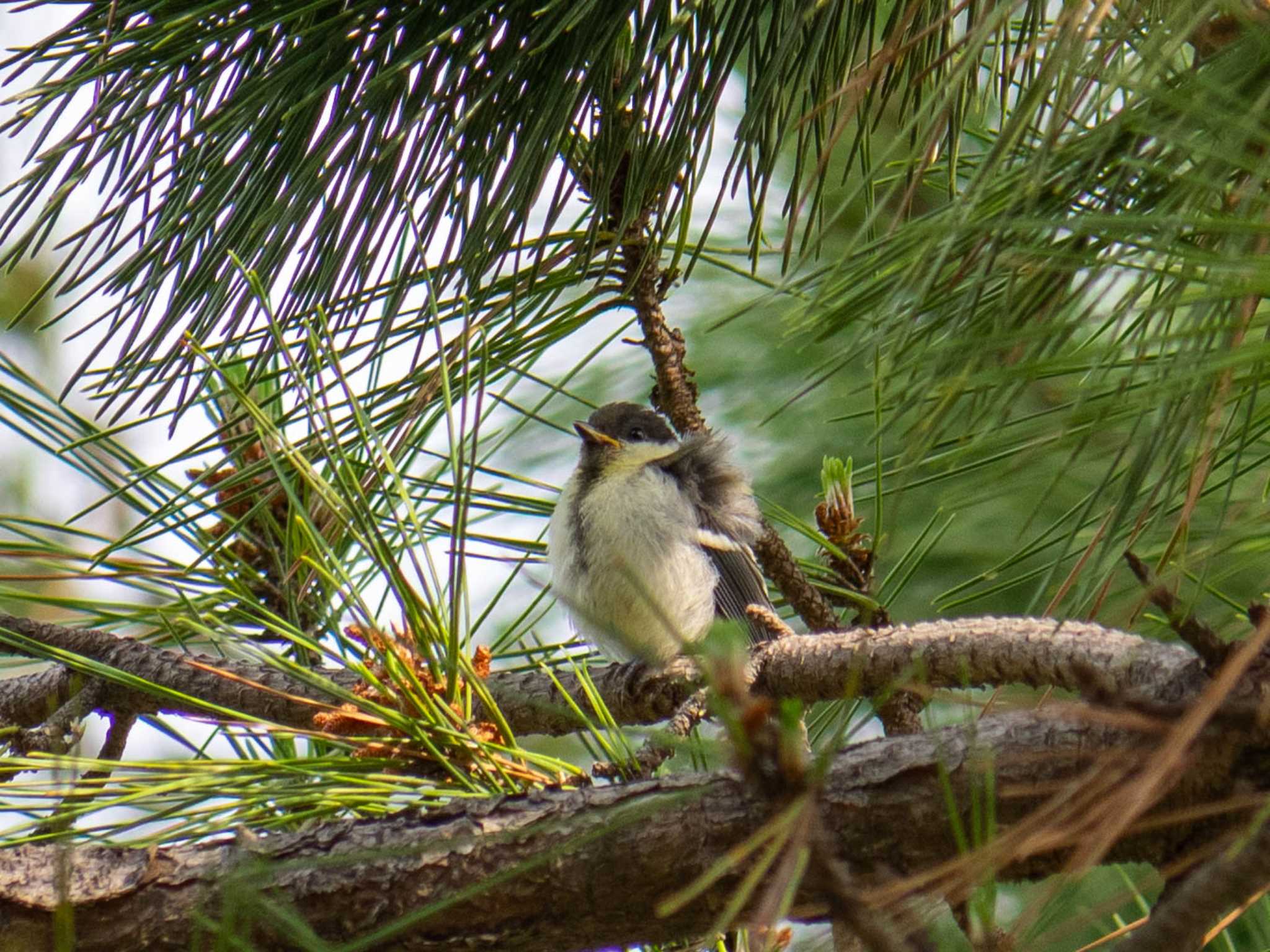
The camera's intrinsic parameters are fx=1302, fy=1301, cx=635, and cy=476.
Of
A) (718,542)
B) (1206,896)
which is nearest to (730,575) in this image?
(718,542)

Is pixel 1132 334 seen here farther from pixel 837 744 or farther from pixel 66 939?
pixel 66 939

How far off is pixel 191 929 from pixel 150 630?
1125mm

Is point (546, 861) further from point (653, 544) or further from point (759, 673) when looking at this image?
point (653, 544)

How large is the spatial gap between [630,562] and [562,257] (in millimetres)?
1222

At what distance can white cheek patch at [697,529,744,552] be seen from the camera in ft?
10.4

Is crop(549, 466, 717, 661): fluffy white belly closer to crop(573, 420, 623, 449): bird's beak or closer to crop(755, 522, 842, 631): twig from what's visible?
crop(573, 420, 623, 449): bird's beak

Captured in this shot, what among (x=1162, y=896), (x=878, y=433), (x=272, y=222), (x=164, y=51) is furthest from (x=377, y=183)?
(x=1162, y=896)

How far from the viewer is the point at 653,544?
3090 mm

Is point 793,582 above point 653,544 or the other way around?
the other way around

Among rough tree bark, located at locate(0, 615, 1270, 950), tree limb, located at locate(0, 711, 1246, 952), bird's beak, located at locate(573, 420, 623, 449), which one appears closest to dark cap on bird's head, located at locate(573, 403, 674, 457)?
bird's beak, located at locate(573, 420, 623, 449)

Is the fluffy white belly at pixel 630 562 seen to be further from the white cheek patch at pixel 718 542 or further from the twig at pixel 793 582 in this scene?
the twig at pixel 793 582

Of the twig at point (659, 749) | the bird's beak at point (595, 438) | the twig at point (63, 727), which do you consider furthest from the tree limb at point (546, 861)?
the bird's beak at point (595, 438)

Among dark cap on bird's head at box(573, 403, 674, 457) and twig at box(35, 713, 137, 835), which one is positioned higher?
dark cap on bird's head at box(573, 403, 674, 457)

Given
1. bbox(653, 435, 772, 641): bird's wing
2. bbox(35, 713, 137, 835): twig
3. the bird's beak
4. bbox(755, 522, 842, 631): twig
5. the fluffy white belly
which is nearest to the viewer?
bbox(35, 713, 137, 835): twig
